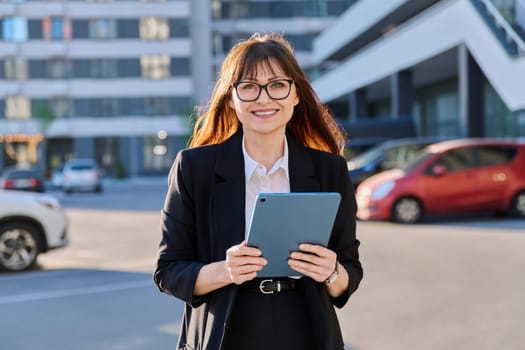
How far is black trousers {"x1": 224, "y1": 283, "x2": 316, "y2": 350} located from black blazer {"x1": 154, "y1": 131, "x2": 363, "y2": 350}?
0.16 ft

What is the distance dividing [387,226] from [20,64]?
43640 mm

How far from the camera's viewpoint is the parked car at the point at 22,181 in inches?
932

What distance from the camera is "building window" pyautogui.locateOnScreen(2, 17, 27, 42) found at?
163 feet

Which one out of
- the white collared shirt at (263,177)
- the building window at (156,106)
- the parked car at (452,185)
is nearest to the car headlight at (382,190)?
the parked car at (452,185)

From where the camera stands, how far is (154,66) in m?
50.0

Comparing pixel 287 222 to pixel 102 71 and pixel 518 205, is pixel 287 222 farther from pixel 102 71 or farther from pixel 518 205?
pixel 102 71

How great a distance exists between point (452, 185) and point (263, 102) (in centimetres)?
1154

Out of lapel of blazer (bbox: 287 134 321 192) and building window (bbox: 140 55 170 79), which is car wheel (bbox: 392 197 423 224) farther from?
building window (bbox: 140 55 170 79)

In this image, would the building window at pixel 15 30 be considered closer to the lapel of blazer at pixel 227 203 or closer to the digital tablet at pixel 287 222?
the lapel of blazer at pixel 227 203

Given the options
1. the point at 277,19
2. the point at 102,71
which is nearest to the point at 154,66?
the point at 102,71

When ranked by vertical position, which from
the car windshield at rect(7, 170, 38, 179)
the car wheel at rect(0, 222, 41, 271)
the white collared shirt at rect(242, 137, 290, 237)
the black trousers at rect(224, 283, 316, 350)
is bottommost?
the car wheel at rect(0, 222, 41, 271)

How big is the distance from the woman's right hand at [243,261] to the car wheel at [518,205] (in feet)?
41.3

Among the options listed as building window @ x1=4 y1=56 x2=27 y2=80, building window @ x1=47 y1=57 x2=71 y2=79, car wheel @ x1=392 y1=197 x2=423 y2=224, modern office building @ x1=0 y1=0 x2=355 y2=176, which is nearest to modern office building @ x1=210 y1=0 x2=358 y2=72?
modern office building @ x1=0 y1=0 x2=355 y2=176

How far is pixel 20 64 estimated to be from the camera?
4944cm
